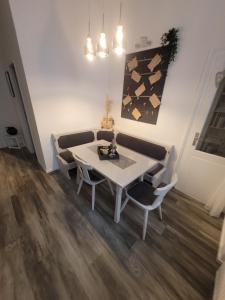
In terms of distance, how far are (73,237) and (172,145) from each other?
198 centimetres

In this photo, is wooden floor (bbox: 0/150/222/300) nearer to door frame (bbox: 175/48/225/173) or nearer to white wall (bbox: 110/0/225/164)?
door frame (bbox: 175/48/225/173)

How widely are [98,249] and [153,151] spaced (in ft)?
5.49

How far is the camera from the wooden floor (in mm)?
1155

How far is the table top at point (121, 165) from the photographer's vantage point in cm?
145

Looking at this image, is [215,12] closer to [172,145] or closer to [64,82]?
[172,145]

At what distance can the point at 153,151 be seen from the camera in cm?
232

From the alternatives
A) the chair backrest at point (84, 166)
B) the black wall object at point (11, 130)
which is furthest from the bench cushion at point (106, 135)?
the black wall object at point (11, 130)

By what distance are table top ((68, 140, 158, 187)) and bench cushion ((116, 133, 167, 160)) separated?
51 centimetres

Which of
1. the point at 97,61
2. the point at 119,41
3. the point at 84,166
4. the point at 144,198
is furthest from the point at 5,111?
the point at 144,198

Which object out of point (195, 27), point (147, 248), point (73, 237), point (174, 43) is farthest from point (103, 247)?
point (195, 27)

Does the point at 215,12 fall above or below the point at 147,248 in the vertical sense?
above

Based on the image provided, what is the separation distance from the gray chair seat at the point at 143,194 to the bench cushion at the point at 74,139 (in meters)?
1.64

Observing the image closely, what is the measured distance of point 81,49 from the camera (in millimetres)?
2424

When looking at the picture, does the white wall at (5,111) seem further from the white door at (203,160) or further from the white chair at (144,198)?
the white door at (203,160)
